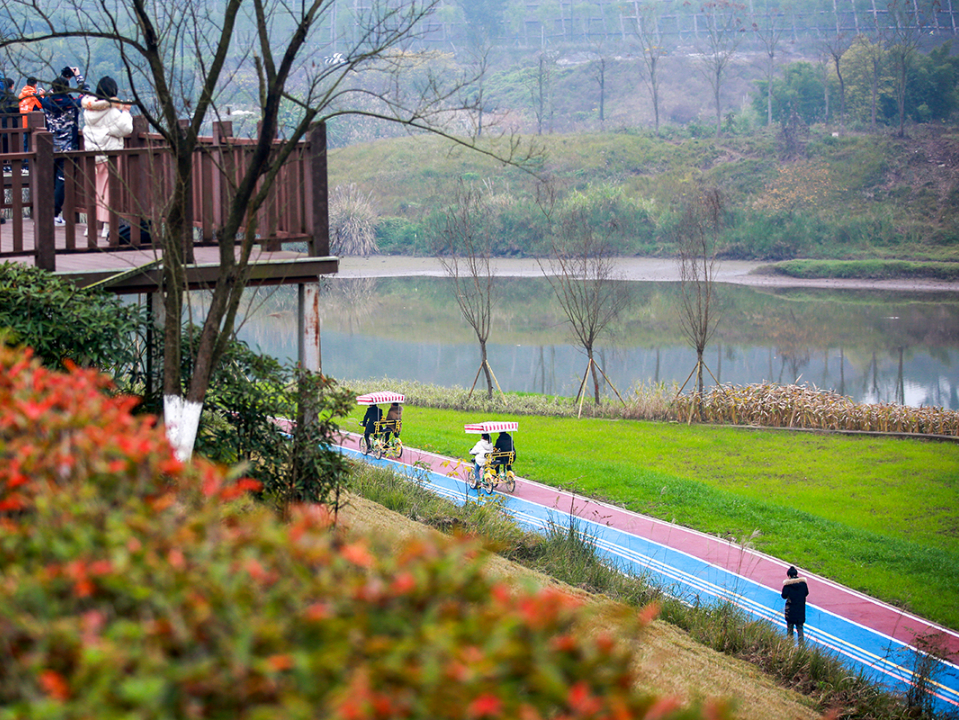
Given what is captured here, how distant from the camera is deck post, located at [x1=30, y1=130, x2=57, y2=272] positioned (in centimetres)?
702

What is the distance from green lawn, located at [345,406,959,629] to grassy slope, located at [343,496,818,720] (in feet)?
11.9

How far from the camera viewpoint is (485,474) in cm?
1405

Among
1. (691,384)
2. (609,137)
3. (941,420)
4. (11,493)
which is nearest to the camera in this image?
(11,493)

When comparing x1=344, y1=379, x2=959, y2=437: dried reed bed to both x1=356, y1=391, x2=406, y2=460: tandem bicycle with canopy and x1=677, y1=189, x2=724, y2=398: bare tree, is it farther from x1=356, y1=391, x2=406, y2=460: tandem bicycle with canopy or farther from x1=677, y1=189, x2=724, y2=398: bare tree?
x1=356, y1=391, x2=406, y2=460: tandem bicycle with canopy

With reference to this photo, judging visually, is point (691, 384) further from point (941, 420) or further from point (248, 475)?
point (248, 475)

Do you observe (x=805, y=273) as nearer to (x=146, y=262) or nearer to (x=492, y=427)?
(x=492, y=427)

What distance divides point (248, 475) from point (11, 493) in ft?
15.3

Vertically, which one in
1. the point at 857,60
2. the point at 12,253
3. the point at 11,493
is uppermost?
the point at 857,60

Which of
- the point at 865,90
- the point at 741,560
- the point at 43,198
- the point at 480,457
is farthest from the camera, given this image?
the point at 865,90

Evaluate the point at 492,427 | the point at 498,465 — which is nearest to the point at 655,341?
the point at 492,427

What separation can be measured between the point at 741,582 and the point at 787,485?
495 cm

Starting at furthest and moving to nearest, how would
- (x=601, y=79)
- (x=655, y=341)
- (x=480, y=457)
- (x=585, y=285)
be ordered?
(x=601, y=79) → (x=655, y=341) → (x=585, y=285) → (x=480, y=457)

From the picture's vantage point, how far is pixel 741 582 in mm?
11016

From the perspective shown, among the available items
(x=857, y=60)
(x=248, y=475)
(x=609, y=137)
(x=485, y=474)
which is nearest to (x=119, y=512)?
(x=248, y=475)
